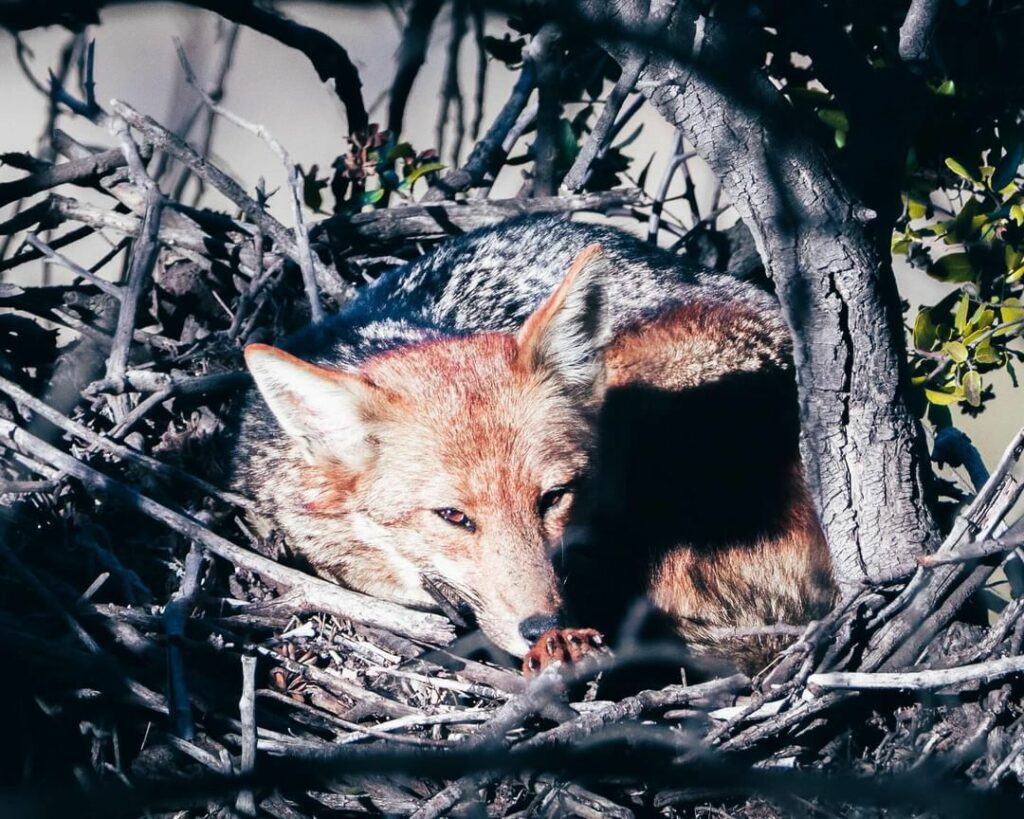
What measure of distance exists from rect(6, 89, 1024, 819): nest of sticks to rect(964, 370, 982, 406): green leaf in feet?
2.99

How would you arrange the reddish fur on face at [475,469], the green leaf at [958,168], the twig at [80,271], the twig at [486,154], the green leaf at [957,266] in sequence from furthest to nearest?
1. the twig at [486,154]
2. the twig at [80,271]
3. the green leaf at [957,266]
4. the green leaf at [958,168]
5. the reddish fur on face at [475,469]

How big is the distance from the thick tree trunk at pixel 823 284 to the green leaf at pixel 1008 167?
127 centimetres

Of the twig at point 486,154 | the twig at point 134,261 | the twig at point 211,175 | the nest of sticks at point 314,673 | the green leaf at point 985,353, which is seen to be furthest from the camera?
the twig at point 486,154

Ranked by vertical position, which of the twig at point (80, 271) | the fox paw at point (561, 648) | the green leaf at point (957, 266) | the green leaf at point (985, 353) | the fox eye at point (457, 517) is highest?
the twig at point (80, 271)

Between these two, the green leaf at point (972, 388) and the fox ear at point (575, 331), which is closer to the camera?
the fox ear at point (575, 331)

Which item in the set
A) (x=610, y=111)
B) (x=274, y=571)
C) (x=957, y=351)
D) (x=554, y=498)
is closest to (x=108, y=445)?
(x=274, y=571)

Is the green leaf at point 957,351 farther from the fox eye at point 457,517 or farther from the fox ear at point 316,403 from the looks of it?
the fox ear at point 316,403

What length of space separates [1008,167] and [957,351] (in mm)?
665

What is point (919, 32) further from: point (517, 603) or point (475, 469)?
point (517, 603)

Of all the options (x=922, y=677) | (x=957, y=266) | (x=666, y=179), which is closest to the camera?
(x=922, y=677)

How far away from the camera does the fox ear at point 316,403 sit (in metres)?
3.41

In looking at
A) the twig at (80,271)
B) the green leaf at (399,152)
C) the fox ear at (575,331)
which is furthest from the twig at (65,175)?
the fox ear at (575,331)

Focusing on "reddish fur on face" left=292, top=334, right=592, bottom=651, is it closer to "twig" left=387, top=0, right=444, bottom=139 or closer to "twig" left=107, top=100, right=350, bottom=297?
"twig" left=107, top=100, right=350, bottom=297

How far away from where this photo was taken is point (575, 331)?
3.72 meters
